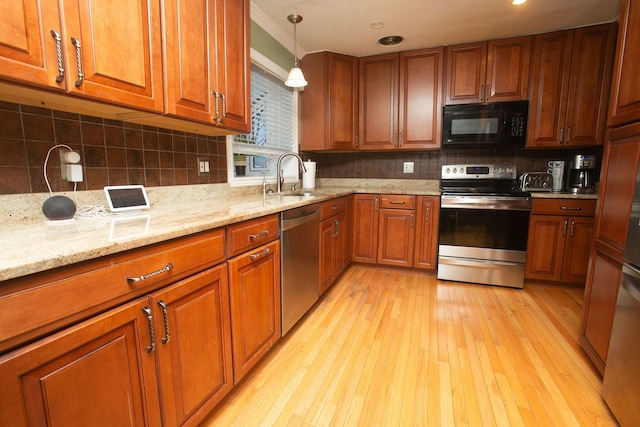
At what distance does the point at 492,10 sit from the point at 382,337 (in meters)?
2.63

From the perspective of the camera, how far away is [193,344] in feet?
3.67

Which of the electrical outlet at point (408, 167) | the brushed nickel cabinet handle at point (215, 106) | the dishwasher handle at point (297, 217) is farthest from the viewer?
the electrical outlet at point (408, 167)

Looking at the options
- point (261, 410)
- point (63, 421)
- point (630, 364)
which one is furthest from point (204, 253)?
point (630, 364)

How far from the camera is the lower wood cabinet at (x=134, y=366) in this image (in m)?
0.68

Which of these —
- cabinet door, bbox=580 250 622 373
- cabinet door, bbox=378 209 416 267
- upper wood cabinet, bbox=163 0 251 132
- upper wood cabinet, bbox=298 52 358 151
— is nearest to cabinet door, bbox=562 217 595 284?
cabinet door, bbox=580 250 622 373

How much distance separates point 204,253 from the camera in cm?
115

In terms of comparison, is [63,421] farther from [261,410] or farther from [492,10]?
[492,10]

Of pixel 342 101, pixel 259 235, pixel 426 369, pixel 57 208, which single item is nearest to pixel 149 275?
pixel 57 208

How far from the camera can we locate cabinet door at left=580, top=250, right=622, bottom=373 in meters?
1.42

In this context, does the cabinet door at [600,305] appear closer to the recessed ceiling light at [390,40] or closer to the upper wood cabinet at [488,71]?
the upper wood cabinet at [488,71]

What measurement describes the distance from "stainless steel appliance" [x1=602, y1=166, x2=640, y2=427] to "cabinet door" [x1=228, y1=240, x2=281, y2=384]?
1.57 m

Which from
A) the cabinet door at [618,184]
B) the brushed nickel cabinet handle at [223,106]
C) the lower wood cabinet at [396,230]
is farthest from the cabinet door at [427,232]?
the brushed nickel cabinet handle at [223,106]

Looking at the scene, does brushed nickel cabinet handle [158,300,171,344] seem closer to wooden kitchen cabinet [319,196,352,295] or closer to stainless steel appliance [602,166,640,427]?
wooden kitchen cabinet [319,196,352,295]

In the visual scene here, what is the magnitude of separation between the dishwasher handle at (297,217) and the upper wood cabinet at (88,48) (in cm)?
83
